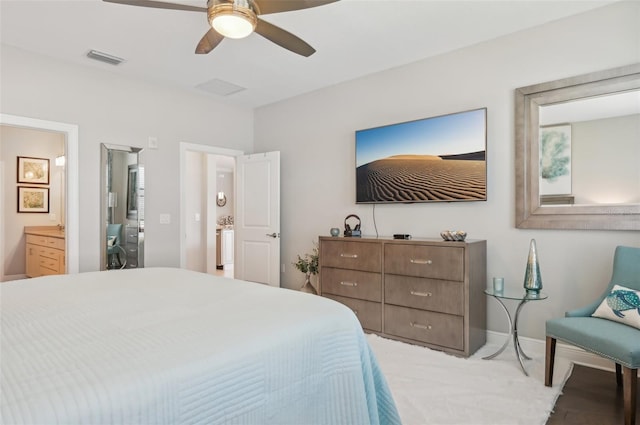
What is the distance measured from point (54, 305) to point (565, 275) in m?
3.35

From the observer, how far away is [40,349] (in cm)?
102

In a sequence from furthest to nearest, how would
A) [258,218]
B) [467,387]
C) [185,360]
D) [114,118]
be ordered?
1. [258,218]
2. [114,118]
3. [467,387]
4. [185,360]

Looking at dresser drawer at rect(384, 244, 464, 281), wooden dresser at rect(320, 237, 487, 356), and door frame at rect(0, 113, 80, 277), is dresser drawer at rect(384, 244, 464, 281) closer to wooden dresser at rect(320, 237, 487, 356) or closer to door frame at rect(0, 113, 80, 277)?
wooden dresser at rect(320, 237, 487, 356)

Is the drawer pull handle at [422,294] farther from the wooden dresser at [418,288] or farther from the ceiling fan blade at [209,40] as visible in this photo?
the ceiling fan blade at [209,40]

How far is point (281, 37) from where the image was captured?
2533mm

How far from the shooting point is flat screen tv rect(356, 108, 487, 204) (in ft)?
10.9

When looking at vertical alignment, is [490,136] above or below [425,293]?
above

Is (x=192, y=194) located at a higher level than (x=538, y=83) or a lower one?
lower

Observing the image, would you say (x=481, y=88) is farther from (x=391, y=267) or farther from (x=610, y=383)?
(x=610, y=383)

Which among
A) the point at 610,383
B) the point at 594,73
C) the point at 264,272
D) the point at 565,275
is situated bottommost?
the point at 610,383

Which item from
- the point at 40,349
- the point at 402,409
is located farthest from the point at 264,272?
the point at 40,349

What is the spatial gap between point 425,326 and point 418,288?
319mm

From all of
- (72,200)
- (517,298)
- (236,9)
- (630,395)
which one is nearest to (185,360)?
(236,9)

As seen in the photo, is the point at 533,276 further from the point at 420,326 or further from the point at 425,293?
the point at 420,326
